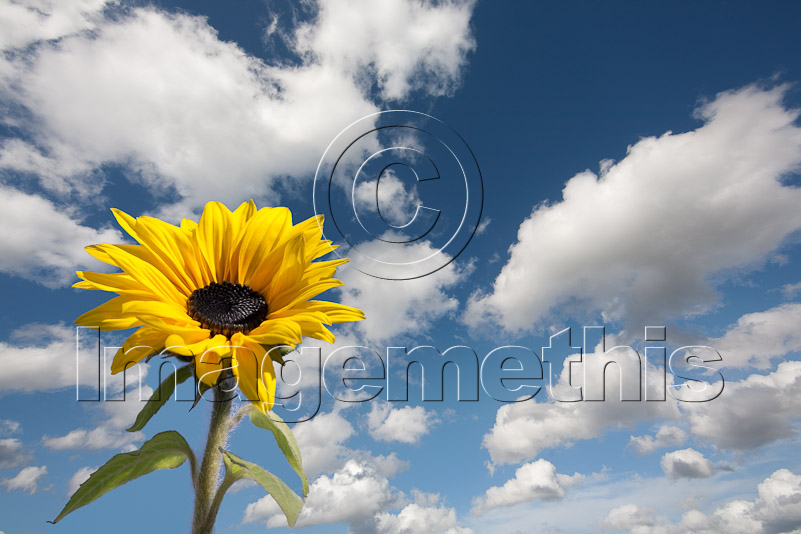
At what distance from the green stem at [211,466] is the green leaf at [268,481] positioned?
3.7 inches

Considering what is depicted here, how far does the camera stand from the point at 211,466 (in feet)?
9.65

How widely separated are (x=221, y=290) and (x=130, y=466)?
1.26 m

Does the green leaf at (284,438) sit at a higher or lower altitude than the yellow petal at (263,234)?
lower

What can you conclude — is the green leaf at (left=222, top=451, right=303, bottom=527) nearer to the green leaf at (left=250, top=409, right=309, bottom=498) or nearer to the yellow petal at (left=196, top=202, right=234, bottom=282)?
the green leaf at (left=250, top=409, right=309, bottom=498)

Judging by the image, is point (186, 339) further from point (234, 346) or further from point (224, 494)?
point (224, 494)

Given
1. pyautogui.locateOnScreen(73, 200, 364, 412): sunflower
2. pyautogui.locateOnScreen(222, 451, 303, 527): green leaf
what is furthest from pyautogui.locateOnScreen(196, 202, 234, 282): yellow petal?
pyautogui.locateOnScreen(222, 451, 303, 527): green leaf

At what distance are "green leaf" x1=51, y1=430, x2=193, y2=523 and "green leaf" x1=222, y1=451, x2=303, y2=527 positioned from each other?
31 cm

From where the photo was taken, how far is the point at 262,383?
2982 mm

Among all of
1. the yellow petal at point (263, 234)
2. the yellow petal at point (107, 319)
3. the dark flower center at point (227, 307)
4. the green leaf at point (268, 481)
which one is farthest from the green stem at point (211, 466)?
the yellow petal at point (263, 234)

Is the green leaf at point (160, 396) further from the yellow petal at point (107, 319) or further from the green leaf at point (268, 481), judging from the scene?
the green leaf at point (268, 481)

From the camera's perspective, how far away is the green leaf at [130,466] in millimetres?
2785

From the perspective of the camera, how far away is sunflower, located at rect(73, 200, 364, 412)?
2990 millimetres

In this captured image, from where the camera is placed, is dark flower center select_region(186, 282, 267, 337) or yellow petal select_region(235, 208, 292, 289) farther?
yellow petal select_region(235, 208, 292, 289)

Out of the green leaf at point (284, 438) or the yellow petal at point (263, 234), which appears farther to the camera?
the yellow petal at point (263, 234)
